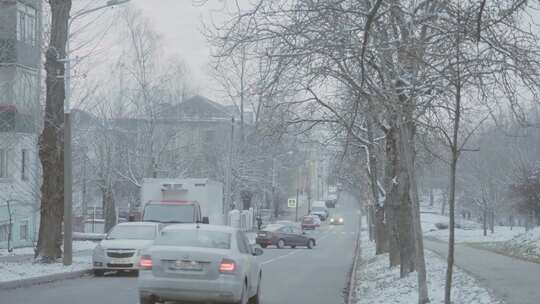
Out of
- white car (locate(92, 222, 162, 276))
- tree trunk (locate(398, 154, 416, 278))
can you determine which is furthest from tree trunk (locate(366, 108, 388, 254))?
white car (locate(92, 222, 162, 276))

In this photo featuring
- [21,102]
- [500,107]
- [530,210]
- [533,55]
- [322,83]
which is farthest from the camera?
[530,210]

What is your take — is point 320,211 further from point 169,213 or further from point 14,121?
point 14,121

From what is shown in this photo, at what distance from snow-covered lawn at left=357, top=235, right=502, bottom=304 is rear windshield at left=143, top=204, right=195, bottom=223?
7.26 metres

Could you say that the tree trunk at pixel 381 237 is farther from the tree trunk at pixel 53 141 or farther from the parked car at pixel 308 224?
the parked car at pixel 308 224

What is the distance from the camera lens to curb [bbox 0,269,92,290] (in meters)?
16.3

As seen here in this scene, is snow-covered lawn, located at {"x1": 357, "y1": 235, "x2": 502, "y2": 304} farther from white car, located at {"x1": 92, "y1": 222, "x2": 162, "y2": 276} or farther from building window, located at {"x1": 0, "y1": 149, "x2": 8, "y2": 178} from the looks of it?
building window, located at {"x1": 0, "y1": 149, "x2": 8, "y2": 178}

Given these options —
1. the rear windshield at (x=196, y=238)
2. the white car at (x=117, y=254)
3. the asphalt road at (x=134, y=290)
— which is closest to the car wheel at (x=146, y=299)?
the rear windshield at (x=196, y=238)

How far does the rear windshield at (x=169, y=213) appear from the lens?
2567 cm

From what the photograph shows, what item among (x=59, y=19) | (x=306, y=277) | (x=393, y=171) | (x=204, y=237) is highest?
(x=59, y=19)

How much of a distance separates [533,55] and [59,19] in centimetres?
1403

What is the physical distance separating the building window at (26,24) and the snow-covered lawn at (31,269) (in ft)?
20.6

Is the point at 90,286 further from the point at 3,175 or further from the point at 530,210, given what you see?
the point at 530,210

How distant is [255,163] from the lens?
55.4 m

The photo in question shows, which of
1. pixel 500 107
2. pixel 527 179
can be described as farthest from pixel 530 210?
pixel 500 107
